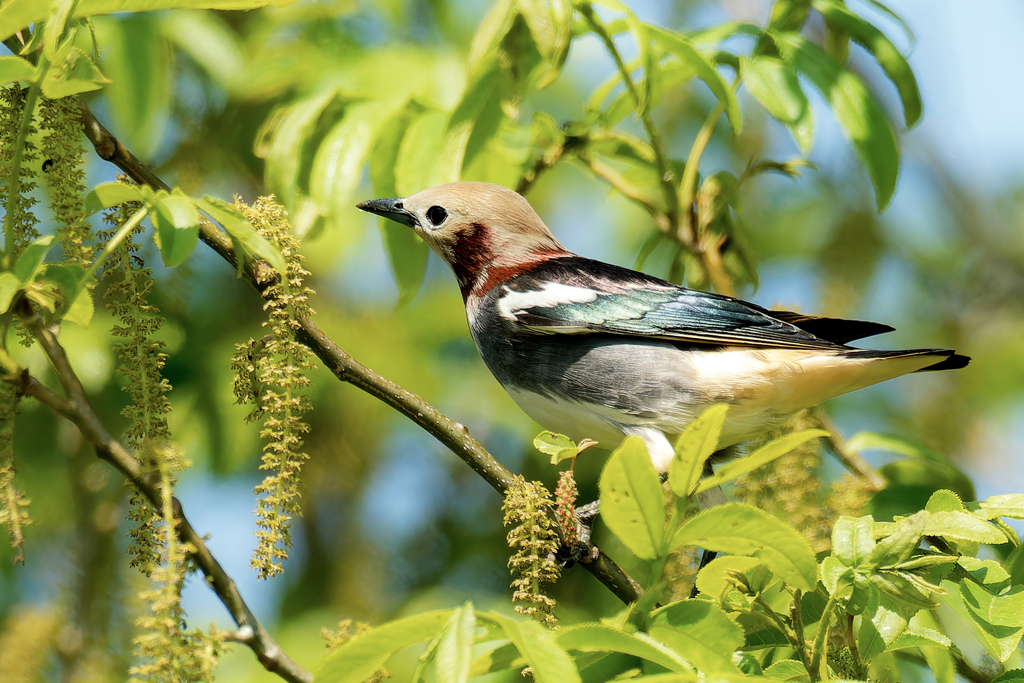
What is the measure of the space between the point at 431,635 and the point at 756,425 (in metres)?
2.17

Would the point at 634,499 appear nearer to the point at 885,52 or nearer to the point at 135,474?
the point at 135,474

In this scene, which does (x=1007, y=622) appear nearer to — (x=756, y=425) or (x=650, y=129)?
(x=756, y=425)

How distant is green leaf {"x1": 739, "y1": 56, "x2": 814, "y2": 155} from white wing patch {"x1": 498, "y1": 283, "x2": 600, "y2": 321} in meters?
0.95

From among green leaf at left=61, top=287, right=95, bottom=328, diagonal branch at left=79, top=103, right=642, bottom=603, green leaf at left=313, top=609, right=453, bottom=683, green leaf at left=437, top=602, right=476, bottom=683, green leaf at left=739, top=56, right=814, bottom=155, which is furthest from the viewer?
green leaf at left=739, top=56, right=814, bottom=155

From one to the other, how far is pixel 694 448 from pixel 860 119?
1861 mm

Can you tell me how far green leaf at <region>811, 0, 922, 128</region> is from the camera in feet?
11.0

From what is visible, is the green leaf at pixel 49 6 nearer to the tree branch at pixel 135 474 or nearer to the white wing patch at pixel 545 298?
the tree branch at pixel 135 474

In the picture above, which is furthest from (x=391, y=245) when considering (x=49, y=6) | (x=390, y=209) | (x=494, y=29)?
(x=49, y=6)

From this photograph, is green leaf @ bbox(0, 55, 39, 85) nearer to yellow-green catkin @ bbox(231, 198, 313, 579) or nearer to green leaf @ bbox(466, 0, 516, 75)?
yellow-green catkin @ bbox(231, 198, 313, 579)

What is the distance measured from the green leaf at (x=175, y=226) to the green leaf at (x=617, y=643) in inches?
42.9

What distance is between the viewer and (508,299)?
3684 millimetres

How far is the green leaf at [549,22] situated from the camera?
2650mm

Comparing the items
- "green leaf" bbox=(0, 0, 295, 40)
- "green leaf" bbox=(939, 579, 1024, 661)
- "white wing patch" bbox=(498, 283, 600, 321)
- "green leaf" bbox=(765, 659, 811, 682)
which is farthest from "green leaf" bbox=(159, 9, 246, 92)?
"green leaf" bbox=(939, 579, 1024, 661)

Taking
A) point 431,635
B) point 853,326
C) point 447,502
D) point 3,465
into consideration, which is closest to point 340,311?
point 447,502
